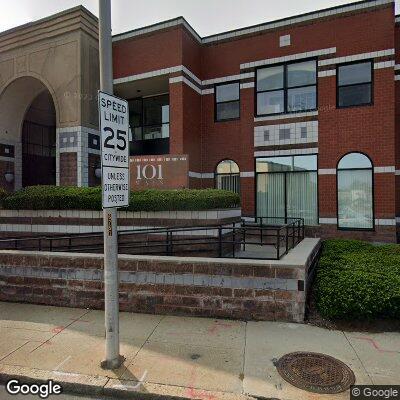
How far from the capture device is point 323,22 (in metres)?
13.6

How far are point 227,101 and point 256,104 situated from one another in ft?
4.53

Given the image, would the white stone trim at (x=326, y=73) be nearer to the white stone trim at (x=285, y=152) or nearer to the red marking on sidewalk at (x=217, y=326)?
the white stone trim at (x=285, y=152)

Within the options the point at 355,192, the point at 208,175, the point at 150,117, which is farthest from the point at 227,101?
the point at 355,192

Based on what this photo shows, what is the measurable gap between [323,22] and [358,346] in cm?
1272

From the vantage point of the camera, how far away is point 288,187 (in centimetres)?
1409

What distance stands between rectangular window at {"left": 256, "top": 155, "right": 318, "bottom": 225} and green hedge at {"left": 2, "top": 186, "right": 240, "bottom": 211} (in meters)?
4.14

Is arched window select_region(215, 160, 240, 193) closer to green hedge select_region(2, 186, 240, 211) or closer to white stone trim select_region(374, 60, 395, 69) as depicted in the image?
green hedge select_region(2, 186, 240, 211)

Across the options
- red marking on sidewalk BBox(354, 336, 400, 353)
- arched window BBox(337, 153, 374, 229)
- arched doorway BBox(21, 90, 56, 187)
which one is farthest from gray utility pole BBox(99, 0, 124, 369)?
arched doorway BBox(21, 90, 56, 187)

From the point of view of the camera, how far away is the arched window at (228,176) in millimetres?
15094

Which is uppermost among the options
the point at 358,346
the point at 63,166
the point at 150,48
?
the point at 150,48

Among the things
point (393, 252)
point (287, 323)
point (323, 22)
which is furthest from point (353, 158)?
point (287, 323)

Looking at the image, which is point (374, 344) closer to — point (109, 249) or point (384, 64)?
point (109, 249)

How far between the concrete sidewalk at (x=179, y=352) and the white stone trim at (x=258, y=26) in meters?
12.3

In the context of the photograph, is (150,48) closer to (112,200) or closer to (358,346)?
(112,200)
